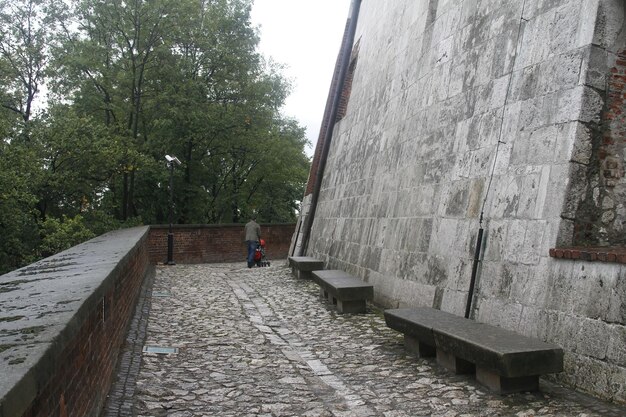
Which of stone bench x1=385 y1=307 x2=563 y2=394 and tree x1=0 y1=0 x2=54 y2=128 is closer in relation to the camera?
stone bench x1=385 y1=307 x2=563 y2=394

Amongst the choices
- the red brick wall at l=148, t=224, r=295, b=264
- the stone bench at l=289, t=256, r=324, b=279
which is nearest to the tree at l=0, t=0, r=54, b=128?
the red brick wall at l=148, t=224, r=295, b=264

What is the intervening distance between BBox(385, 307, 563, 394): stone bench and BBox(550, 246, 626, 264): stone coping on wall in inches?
29.3

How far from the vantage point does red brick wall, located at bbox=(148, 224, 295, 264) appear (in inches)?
739

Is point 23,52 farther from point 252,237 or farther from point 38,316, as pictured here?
point 38,316

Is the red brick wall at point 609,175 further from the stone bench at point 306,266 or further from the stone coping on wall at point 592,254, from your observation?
the stone bench at point 306,266

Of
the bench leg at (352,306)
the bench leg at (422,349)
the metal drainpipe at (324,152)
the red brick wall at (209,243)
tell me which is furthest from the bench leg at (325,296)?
the red brick wall at (209,243)

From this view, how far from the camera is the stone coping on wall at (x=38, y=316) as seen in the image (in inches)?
73.9

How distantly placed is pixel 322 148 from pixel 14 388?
46.4ft

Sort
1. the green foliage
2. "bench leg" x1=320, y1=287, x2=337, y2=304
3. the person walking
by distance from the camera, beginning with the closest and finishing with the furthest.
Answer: "bench leg" x1=320, y1=287, x2=337, y2=304, the green foliage, the person walking

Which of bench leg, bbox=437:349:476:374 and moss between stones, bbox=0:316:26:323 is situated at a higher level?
moss between stones, bbox=0:316:26:323

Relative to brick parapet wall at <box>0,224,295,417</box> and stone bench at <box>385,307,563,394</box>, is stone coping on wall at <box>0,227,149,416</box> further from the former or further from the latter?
stone bench at <box>385,307,563,394</box>

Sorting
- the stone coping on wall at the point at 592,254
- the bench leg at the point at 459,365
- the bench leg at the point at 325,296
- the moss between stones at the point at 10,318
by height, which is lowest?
the bench leg at the point at 325,296

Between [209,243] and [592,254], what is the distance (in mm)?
17116

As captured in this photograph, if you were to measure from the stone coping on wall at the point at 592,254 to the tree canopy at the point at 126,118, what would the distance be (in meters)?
12.6
